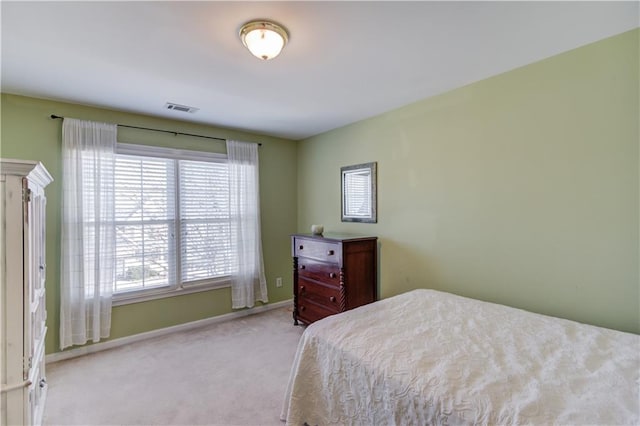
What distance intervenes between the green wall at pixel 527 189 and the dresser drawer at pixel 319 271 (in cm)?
56

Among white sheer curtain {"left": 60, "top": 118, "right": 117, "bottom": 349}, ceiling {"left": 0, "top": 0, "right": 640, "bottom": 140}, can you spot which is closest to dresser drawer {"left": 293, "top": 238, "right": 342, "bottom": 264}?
ceiling {"left": 0, "top": 0, "right": 640, "bottom": 140}

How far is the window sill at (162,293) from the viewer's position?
123 inches

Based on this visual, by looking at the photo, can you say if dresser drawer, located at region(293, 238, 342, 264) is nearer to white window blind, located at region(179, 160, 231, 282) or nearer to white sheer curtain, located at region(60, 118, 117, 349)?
white window blind, located at region(179, 160, 231, 282)

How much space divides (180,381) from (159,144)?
2393mm

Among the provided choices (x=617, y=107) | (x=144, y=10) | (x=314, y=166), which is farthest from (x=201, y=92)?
(x=617, y=107)

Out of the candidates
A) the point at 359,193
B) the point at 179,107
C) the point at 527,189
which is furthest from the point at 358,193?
the point at 179,107

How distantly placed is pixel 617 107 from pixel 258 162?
3.44 meters

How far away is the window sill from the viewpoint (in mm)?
3127

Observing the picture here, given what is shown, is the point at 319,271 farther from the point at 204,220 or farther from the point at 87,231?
the point at 87,231

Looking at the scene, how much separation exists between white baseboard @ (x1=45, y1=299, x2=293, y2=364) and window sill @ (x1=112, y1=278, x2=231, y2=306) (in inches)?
14.0

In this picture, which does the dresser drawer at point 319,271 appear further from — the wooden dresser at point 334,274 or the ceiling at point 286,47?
the ceiling at point 286,47

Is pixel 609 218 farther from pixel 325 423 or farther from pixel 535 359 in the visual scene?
pixel 325 423

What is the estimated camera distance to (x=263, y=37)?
1.71 metres

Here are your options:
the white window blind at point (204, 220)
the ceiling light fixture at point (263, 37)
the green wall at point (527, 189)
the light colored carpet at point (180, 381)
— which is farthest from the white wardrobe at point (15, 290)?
the green wall at point (527, 189)
